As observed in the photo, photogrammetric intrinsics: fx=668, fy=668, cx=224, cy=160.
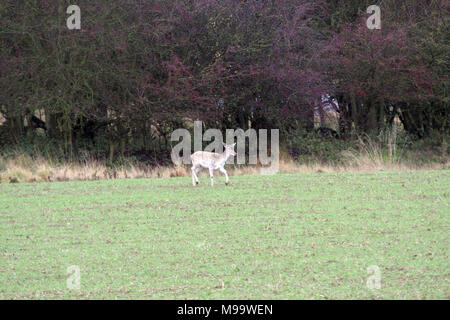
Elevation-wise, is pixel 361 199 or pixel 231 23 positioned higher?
Result: pixel 231 23

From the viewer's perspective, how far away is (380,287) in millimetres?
7305

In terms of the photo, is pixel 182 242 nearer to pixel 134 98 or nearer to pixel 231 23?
pixel 134 98

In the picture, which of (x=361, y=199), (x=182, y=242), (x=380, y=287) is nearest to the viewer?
(x=380, y=287)

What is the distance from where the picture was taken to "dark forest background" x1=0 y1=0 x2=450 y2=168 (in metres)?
21.4

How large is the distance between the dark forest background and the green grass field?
5.88 m

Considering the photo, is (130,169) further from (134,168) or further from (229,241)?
(229,241)

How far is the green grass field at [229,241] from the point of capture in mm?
7449

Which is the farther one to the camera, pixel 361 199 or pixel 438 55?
pixel 438 55

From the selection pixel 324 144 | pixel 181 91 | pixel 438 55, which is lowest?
pixel 324 144

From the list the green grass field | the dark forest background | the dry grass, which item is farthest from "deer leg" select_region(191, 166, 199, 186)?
the dark forest background

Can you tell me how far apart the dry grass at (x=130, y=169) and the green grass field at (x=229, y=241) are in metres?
2.95

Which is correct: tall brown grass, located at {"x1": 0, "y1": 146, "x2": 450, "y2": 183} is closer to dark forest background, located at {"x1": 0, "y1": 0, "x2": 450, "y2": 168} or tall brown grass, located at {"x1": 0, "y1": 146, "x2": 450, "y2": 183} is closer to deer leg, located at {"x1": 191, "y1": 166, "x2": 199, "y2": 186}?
dark forest background, located at {"x1": 0, "y1": 0, "x2": 450, "y2": 168}

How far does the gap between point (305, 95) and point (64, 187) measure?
33.5ft

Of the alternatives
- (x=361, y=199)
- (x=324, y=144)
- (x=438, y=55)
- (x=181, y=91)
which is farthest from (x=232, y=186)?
(x=438, y=55)
